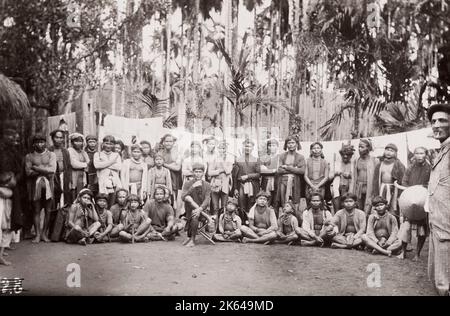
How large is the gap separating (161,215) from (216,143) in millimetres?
789

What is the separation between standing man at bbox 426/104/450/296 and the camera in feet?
15.4

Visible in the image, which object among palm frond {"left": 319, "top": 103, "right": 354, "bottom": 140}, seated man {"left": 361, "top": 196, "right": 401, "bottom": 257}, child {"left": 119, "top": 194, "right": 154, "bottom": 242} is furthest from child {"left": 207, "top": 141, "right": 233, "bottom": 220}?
seated man {"left": 361, "top": 196, "right": 401, "bottom": 257}

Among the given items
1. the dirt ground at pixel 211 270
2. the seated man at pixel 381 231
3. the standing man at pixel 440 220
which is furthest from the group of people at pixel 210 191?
the standing man at pixel 440 220

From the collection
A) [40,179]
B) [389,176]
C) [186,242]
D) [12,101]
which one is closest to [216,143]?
[186,242]

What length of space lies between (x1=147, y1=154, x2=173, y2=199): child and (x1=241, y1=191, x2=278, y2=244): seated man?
750 millimetres

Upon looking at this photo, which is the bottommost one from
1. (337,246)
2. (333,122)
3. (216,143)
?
(337,246)

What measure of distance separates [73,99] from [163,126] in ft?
2.86

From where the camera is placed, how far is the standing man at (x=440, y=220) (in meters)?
4.71

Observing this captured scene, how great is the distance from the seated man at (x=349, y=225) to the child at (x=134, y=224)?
5.25 ft

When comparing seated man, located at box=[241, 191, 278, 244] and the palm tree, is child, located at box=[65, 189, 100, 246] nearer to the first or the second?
seated man, located at box=[241, 191, 278, 244]

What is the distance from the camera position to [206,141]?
17.6 feet

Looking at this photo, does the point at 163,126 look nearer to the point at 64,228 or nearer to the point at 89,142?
the point at 89,142

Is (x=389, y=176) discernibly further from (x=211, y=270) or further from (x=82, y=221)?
(x=82, y=221)

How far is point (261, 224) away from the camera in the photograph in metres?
5.29
